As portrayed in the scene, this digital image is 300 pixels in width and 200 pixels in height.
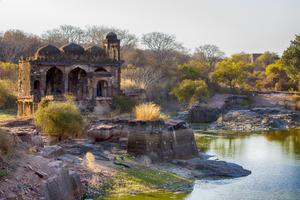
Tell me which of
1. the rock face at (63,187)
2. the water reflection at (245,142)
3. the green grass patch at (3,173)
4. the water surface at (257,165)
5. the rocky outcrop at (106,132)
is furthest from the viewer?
the water reflection at (245,142)

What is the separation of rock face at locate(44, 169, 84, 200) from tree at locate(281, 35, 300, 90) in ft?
125

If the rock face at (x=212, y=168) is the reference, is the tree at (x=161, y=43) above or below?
above

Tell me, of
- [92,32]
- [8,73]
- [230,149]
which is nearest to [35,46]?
[8,73]

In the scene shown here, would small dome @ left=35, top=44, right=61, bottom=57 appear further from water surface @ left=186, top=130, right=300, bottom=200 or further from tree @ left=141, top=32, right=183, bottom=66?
tree @ left=141, top=32, right=183, bottom=66

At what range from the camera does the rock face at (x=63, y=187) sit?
12102 mm

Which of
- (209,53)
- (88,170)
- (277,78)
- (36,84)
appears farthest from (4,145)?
(209,53)

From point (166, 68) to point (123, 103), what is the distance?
2234 cm

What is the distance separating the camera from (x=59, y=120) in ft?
70.0

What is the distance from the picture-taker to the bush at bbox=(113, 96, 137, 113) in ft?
114

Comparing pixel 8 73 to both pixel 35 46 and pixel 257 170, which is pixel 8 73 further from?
pixel 257 170

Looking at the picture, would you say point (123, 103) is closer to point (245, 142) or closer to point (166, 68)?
point (245, 142)

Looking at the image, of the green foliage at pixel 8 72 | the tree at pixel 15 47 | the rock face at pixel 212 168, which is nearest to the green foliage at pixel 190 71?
the tree at pixel 15 47

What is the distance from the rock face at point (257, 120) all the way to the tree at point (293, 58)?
4.55 m

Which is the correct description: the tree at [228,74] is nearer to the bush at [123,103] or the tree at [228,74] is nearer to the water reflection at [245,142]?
the water reflection at [245,142]
